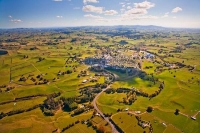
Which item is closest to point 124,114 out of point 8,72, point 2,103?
point 2,103

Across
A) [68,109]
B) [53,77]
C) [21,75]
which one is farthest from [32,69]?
[68,109]

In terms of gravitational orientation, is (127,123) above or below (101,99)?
below

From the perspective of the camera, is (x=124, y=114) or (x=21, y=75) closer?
(x=124, y=114)

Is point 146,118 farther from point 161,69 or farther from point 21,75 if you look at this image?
point 21,75

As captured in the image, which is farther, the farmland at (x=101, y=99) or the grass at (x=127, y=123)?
the farmland at (x=101, y=99)

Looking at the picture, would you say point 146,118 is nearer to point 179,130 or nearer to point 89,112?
point 179,130

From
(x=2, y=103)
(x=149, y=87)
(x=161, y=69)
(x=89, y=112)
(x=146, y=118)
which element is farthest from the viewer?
(x=161, y=69)

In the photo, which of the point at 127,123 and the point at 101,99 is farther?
Result: the point at 101,99

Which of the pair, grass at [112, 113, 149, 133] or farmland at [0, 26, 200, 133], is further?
farmland at [0, 26, 200, 133]

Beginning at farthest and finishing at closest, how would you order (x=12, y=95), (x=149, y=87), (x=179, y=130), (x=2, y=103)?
(x=149, y=87) → (x=12, y=95) → (x=2, y=103) → (x=179, y=130)
